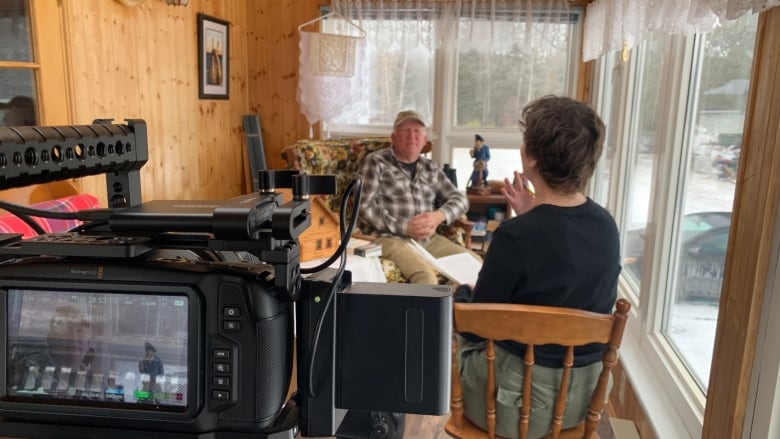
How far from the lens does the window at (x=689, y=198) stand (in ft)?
5.22

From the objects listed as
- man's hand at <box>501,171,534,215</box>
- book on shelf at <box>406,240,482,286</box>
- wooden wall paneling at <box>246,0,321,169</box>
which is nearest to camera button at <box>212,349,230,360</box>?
man's hand at <box>501,171,534,215</box>

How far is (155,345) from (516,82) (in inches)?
Result: 137

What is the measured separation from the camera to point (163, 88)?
3.08 metres

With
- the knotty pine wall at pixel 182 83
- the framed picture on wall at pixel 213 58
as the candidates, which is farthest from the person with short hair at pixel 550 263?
the framed picture on wall at pixel 213 58

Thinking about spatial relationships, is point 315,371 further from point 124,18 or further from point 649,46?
point 124,18

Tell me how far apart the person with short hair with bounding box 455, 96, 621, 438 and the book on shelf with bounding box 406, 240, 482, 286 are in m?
0.95

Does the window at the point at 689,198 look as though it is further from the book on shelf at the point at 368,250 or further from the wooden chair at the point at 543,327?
the book on shelf at the point at 368,250

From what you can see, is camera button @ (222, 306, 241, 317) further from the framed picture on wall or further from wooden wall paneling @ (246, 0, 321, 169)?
wooden wall paneling @ (246, 0, 321, 169)

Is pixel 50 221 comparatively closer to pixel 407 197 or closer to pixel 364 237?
pixel 364 237

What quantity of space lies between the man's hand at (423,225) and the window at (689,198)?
95cm

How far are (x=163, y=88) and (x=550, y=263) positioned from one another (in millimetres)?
2489

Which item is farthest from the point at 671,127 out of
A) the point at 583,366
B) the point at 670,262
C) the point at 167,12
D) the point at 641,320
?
the point at 167,12

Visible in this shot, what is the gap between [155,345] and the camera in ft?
2.17

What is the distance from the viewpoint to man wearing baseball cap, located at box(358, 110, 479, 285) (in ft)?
9.53
